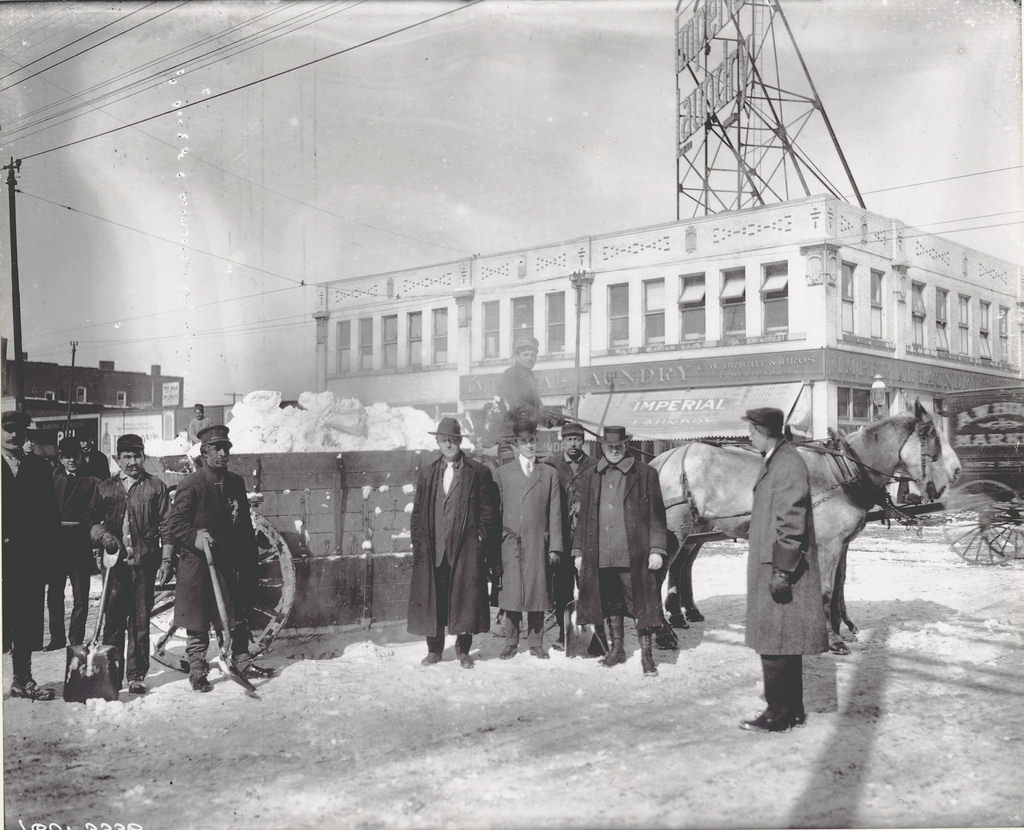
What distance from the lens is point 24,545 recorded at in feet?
16.5

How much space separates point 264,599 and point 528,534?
219 cm

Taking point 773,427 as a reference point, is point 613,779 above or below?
below

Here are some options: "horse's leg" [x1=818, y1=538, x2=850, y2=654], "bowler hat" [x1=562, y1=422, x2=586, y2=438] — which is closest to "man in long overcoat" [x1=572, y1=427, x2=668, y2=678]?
"bowler hat" [x1=562, y1=422, x2=586, y2=438]

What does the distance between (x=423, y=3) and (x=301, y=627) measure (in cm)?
482

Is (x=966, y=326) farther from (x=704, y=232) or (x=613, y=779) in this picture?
(x=613, y=779)

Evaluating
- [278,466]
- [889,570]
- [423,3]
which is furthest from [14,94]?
[889,570]

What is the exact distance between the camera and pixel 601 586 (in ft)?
20.2

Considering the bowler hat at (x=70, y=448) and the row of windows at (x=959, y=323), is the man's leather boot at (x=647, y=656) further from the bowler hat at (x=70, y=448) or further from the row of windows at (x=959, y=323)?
the row of windows at (x=959, y=323)

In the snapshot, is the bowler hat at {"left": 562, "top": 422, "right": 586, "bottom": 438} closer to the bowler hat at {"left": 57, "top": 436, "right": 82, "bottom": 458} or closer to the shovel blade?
the shovel blade

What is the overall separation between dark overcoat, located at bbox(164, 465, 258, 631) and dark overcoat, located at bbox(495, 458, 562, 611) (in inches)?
83.1

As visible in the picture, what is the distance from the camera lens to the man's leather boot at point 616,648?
238 inches

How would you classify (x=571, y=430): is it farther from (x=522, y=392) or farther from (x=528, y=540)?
(x=528, y=540)

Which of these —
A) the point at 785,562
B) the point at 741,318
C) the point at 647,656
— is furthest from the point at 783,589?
the point at 741,318

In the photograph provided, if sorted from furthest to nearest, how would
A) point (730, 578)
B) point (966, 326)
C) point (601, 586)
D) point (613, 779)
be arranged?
point (966, 326), point (730, 578), point (601, 586), point (613, 779)
